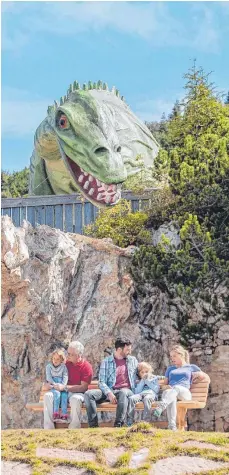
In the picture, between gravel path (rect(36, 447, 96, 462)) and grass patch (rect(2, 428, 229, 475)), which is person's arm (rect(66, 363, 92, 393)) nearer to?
grass patch (rect(2, 428, 229, 475))

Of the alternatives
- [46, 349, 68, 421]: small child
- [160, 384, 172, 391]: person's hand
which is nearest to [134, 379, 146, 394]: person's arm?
[160, 384, 172, 391]: person's hand

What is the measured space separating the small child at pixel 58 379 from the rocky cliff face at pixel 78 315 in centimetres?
361

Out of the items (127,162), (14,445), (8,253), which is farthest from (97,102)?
(14,445)

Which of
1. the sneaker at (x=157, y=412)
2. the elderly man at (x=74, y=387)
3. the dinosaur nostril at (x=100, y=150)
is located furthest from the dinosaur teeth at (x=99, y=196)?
the sneaker at (x=157, y=412)

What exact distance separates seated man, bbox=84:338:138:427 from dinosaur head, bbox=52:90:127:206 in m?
3.17

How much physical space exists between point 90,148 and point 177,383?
452 centimetres

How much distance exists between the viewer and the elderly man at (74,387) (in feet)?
38.5

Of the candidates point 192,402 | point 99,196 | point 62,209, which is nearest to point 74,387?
point 192,402

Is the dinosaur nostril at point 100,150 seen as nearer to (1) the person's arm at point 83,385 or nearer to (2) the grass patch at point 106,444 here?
(1) the person's arm at point 83,385

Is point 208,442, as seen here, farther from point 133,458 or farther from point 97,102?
point 97,102

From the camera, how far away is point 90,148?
606 inches

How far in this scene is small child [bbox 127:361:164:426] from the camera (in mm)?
11562

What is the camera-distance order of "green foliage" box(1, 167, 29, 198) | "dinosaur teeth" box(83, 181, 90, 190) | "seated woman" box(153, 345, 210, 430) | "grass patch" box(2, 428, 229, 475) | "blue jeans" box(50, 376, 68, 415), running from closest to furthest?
"grass patch" box(2, 428, 229, 475) → "seated woman" box(153, 345, 210, 430) → "blue jeans" box(50, 376, 68, 415) → "dinosaur teeth" box(83, 181, 90, 190) → "green foliage" box(1, 167, 29, 198)

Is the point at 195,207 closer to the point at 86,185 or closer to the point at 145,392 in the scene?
the point at 86,185
